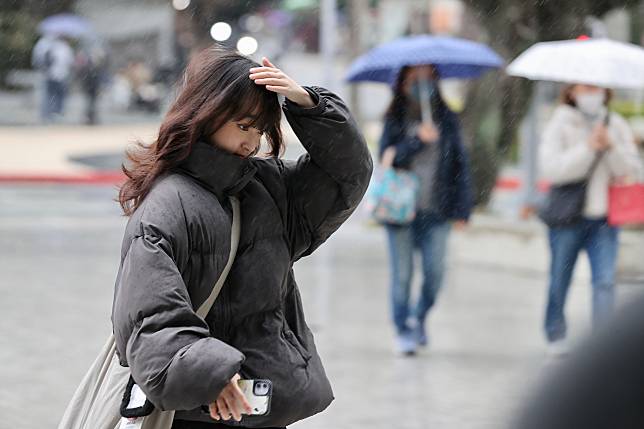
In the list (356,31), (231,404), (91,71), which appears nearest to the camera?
(231,404)

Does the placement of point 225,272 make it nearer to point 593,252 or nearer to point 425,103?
point 593,252

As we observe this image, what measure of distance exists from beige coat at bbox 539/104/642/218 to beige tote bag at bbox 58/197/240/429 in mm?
4178

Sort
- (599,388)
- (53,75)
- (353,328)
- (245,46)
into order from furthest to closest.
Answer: (53,75), (245,46), (353,328), (599,388)

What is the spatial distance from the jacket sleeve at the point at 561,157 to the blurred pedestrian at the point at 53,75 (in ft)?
68.4

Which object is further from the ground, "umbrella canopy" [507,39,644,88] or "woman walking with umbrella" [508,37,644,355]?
"umbrella canopy" [507,39,644,88]

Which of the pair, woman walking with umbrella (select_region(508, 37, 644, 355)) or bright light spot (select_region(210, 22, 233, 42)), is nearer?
woman walking with umbrella (select_region(508, 37, 644, 355))

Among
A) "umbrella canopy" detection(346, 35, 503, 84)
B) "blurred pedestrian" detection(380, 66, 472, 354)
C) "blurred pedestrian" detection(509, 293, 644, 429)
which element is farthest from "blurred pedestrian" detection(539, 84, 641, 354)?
"blurred pedestrian" detection(509, 293, 644, 429)

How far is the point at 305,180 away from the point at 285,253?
20cm

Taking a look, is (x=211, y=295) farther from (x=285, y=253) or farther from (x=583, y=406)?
(x=583, y=406)

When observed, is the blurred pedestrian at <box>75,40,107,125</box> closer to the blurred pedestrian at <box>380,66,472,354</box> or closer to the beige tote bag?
the blurred pedestrian at <box>380,66,472,354</box>

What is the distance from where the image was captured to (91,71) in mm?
27953

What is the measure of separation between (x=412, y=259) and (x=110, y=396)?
177 inches

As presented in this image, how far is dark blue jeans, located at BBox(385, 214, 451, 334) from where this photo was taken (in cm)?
723

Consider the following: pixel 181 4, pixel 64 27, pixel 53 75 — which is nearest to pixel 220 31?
pixel 181 4
